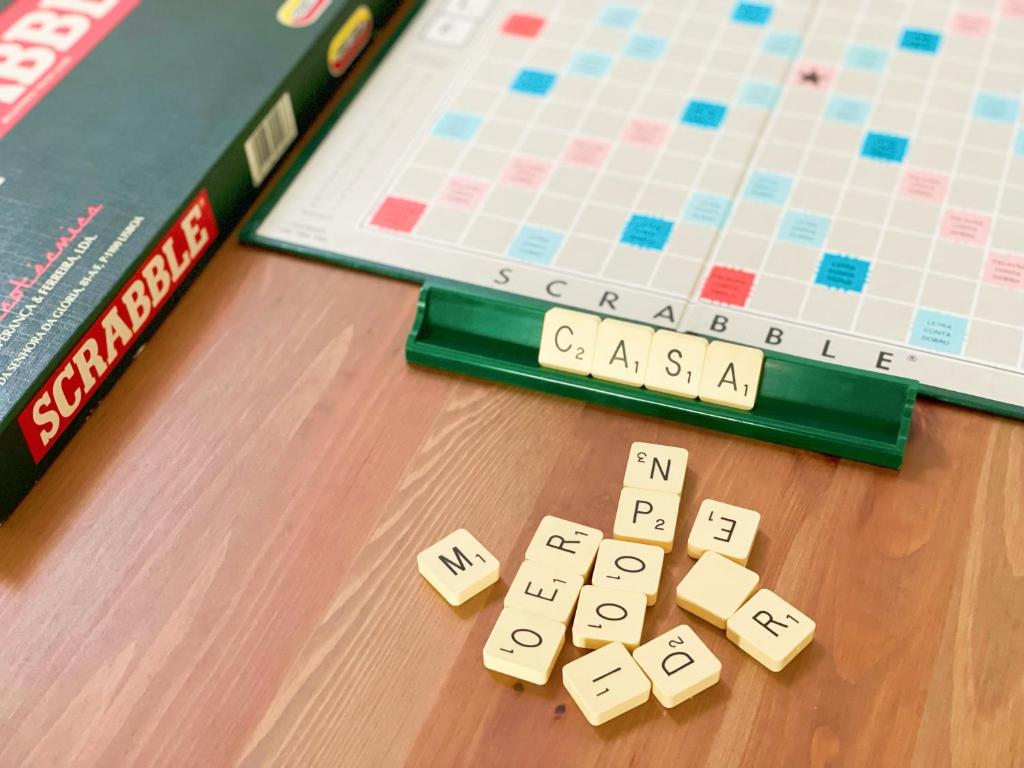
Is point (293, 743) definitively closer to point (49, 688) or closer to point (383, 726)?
point (383, 726)

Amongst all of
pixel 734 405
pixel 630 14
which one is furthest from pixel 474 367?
pixel 630 14

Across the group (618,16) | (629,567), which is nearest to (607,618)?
(629,567)

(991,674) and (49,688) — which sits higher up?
(49,688)

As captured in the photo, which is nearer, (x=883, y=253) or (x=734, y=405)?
(x=734, y=405)

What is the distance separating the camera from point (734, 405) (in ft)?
3.12

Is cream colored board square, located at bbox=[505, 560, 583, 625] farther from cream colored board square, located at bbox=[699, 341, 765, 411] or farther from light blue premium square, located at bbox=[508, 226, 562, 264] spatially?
light blue premium square, located at bbox=[508, 226, 562, 264]

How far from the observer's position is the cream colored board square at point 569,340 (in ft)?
3.22

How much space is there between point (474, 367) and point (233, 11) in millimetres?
573

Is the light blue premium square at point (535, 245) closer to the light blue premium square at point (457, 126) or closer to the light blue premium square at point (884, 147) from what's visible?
the light blue premium square at point (457, 126)

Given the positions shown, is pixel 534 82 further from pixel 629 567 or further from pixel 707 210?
pixel 629 567

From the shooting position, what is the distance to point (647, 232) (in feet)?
3.67

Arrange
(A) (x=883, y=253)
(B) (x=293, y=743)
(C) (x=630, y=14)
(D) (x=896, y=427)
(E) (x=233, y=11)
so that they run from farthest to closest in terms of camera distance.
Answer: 1. (C) (x=630, y=14)
2. (E) (x=233, y=11)
3. (A) (x=883, y=253)
4. (D) (x=896, y=427)
5. (B) (x=293, y=743)

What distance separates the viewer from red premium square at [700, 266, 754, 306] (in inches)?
41.3

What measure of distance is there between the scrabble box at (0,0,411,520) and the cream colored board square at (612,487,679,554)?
49 centimetres
